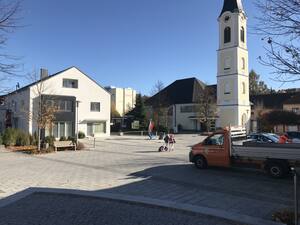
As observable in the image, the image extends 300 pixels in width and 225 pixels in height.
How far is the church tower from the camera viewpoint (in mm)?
56375

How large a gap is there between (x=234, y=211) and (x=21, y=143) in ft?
78.6

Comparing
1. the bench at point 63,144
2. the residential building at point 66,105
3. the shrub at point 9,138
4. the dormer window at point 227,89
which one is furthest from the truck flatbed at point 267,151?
the dormer window at point 227,89

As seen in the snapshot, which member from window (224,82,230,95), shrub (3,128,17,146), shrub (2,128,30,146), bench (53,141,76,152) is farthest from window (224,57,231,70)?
shrub (3,128,17,146)

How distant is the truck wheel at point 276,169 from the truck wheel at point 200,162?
316 centimetres

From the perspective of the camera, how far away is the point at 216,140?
15352 mm

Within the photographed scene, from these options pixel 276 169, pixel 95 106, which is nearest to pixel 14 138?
pixel 95 106

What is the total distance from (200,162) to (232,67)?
44.3 m

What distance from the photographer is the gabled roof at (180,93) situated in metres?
69.2

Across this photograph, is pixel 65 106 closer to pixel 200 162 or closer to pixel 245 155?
pixel 200 162

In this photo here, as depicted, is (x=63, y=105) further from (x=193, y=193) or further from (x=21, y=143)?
(x=193, y=193)

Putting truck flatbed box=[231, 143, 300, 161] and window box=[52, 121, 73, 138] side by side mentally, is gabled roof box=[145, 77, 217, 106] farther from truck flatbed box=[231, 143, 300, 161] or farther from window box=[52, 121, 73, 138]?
truck flatbed box=[231, 143, 300, 161]

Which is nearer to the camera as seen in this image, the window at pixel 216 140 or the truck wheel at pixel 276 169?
the truck wheel at pixel 276 169

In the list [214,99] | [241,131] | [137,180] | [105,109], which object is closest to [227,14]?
[214,99]

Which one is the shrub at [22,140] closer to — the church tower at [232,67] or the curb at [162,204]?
the curb at [162,204]
